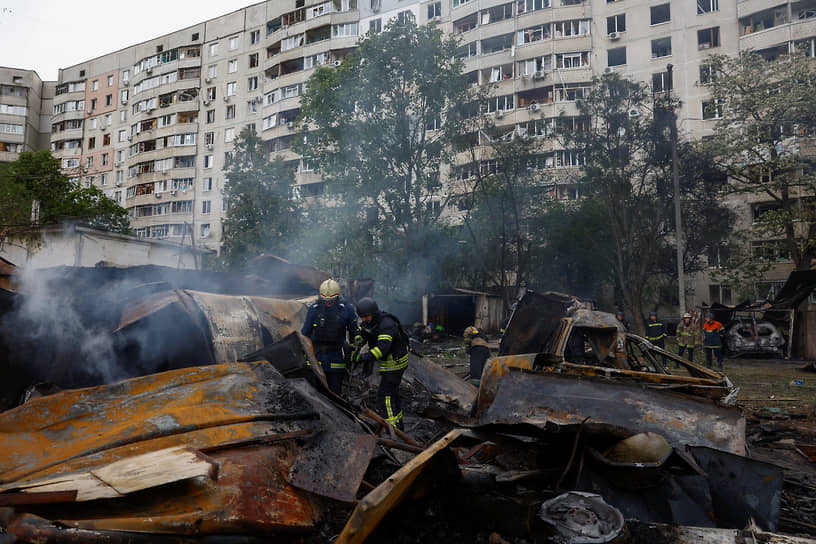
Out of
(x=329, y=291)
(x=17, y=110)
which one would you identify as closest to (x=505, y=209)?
(x=329, y=291)

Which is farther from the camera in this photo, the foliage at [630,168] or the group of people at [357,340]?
the foliage at [630,168]

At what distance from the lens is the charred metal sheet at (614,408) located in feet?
11.2

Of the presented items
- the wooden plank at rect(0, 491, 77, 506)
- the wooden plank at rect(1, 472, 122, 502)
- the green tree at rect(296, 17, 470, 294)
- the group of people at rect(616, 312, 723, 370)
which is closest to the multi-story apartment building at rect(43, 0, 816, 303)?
the green tree at rect(296, 17, 470, 294)

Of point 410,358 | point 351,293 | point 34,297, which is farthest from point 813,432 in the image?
point 351,293

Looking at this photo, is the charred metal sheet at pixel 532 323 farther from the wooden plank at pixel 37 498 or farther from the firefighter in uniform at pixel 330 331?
the wooden plank at pixel 37 498

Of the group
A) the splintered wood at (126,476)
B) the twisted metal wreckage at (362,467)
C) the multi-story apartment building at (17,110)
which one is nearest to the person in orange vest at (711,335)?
the twisted metal wreckage at (362,467)

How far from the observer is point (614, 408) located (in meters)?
3.67

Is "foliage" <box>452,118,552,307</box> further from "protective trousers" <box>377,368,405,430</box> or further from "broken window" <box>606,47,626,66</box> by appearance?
"protective trousers" <box>377,368,405,430</box>

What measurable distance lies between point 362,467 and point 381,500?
2.12 ft

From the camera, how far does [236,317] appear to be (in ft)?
21.0

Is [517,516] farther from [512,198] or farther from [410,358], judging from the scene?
[512,198]

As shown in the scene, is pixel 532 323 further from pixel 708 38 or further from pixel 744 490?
pixel 708 38

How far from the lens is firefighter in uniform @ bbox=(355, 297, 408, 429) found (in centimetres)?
550

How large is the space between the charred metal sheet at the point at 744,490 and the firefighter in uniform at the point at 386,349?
3140 millimetres
